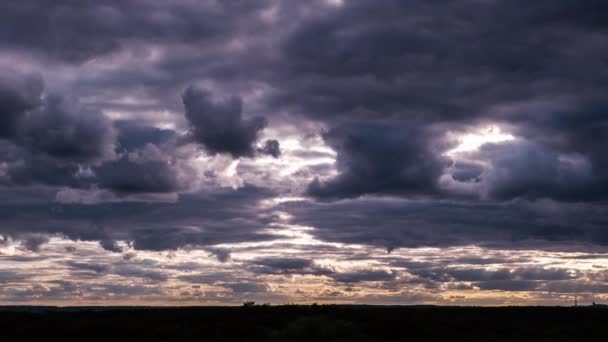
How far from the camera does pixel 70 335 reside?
180 ft

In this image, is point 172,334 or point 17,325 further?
point 17,325

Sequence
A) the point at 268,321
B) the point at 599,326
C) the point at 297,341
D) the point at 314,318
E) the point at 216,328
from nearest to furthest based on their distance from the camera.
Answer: the point at 297,341
the point at 314,318
the point at 216,328
the point at 268,321
the point at 599,326

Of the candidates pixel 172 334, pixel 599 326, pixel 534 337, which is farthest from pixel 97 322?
pixel 599 326

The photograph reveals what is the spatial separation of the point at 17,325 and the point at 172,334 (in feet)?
53.5

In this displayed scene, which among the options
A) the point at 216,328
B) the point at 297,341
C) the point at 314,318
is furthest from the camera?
the point at 216,328

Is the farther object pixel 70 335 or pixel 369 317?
pixel 369 317

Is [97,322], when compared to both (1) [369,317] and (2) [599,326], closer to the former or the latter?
(1) [369,317]

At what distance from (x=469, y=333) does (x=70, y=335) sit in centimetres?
3909

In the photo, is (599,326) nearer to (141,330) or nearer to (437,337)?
(437,337)

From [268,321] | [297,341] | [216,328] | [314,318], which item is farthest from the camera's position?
[268,321]

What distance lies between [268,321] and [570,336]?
31.3 metres

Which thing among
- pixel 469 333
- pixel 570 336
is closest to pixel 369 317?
pixel 469 333

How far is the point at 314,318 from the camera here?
54531 mm

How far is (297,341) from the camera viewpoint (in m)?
51.0
